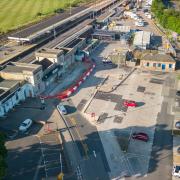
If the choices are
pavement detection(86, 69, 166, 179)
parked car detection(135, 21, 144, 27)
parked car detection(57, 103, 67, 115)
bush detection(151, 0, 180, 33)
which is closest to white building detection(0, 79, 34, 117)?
parked car detection(57, 103, 67, 115)

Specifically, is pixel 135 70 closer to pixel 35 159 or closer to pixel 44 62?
pixel 44 62

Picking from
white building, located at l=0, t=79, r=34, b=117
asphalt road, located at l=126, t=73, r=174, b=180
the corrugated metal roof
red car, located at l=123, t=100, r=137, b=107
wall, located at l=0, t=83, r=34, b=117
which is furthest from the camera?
the corrugated metal roof

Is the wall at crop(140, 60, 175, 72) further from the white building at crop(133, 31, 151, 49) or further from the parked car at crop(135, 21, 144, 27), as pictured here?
the parked car at crop(135, 21, 144, 27)

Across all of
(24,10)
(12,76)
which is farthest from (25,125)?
(24,10)

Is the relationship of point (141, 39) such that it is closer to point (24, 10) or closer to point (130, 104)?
point (130, 104)

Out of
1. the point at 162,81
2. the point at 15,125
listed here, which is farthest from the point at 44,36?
the point at 15,125

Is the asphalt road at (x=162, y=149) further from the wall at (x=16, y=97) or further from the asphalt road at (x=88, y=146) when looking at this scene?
the wall at (x=16, y=97)

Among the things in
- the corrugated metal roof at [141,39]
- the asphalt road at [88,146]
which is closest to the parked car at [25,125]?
the asphalt road at [88,146]
